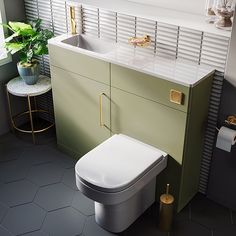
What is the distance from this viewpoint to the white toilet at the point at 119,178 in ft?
7.32

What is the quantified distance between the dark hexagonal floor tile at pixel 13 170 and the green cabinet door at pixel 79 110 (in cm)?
36

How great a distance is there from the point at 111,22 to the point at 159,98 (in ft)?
2.23

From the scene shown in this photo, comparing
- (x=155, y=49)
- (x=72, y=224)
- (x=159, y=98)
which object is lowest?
(x=72, y=224)

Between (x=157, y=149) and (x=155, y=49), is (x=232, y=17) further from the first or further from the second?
(x=157, y=149)

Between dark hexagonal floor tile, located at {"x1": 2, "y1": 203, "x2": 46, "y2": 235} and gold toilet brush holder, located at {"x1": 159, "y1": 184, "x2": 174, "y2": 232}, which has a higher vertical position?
gold toilet brush holder, located at {"x1": 159, "y1": 184, "x2": 174, "y2": 232}

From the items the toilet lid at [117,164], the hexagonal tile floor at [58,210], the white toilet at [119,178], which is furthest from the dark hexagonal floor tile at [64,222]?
the toilet lid at [117,164]

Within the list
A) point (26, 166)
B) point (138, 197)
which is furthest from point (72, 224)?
point (26, 166)

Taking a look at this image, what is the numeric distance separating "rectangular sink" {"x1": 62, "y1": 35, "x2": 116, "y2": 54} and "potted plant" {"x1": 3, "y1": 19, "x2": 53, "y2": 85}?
23 cm

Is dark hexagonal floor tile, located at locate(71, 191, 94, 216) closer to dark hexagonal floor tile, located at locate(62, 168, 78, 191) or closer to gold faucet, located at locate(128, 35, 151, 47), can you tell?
dark hexagonal floor tile, located at locate(62, 168, 78, 191)

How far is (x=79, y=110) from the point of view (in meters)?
2.87

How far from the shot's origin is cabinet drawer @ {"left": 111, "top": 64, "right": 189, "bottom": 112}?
2241mm

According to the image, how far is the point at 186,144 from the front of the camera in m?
2.39

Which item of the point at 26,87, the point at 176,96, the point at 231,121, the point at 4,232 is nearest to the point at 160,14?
the point at 176,96

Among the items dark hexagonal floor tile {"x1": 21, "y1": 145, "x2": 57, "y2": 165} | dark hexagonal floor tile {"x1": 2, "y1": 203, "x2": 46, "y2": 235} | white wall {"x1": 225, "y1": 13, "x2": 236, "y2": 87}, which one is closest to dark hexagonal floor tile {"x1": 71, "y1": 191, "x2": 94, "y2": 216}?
dark hexagonal floor tile {"x1": 2, "y1": 203, "x2": 46, "y2": 235}
